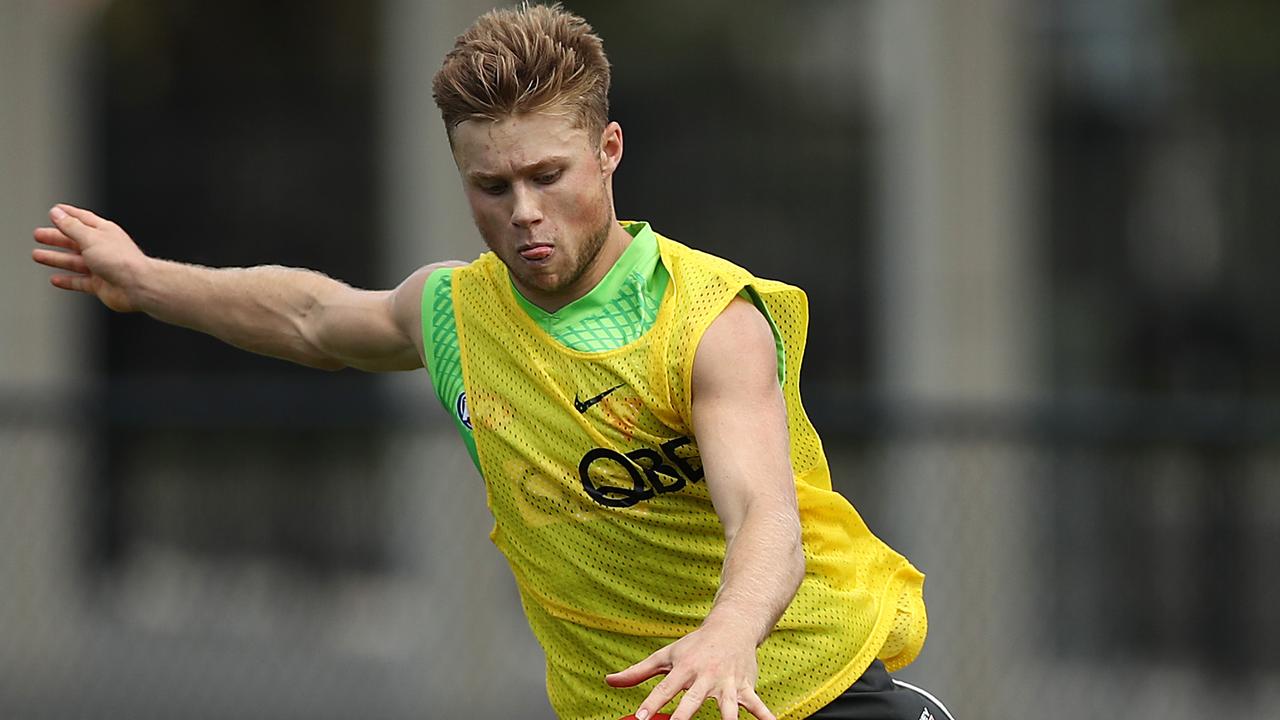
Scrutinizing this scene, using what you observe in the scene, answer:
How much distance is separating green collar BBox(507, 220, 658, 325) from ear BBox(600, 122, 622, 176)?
0.17 metres

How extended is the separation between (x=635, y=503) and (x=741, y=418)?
402mm

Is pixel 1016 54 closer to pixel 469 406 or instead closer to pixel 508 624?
pixel 508 624

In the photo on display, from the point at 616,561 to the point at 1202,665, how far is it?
5.22m

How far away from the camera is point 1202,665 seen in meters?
8.51

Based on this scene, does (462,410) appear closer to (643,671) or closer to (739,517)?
(739,517)

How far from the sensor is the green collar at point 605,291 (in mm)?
3873

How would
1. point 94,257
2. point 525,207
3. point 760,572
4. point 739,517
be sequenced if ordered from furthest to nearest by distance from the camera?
1. point 94,257
2. point 525,207
3. point 739,517
4. point 760,572

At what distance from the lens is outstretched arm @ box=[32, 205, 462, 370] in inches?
171

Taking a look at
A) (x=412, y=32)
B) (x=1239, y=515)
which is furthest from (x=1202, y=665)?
(x=412, y=32)

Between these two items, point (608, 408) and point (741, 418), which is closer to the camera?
point (741, 418)

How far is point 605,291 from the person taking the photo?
387 cm

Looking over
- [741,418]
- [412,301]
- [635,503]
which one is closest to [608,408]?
[635,503]

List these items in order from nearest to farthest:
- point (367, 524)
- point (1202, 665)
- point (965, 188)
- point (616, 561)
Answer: point (616, 561), point (1202, 665), point (367, 524), point (965, 188)

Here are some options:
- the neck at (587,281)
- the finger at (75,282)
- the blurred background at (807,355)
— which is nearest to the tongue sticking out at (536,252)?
the neck at (587,281)
